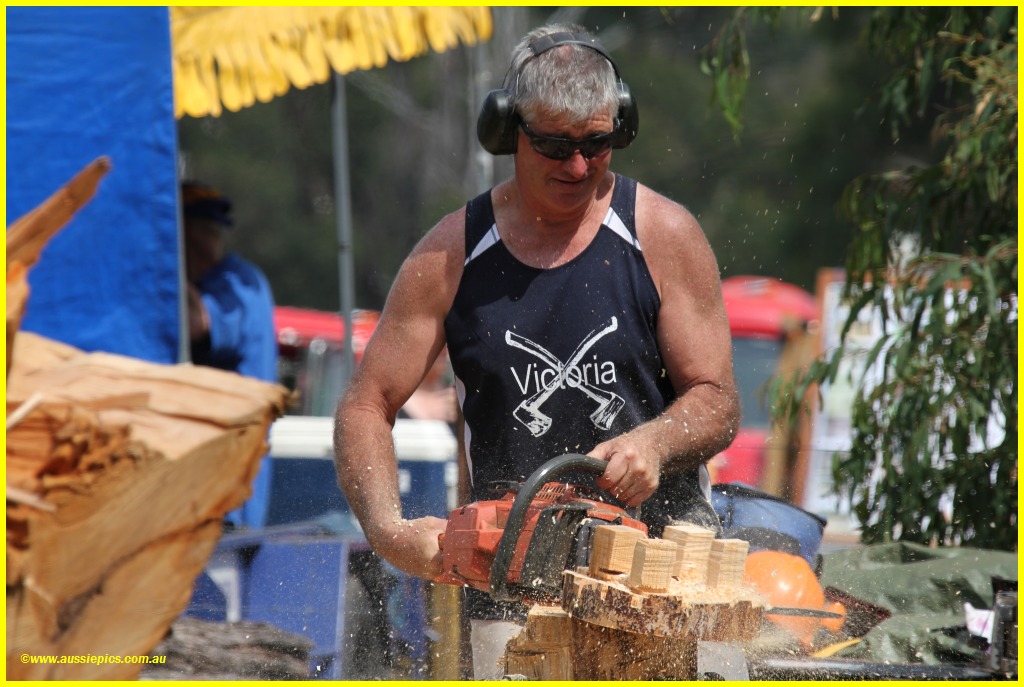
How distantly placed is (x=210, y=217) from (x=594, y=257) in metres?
3.63

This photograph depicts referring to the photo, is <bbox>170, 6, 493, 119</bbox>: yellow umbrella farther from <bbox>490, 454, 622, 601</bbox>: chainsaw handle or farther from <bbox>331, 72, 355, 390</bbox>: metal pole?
<bbox>490, 454, 622, 601</bbox>: chainsaw handle

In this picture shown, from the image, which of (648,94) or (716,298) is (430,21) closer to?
(716,298)

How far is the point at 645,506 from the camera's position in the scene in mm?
3400

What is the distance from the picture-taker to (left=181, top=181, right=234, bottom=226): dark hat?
6391 millimetres

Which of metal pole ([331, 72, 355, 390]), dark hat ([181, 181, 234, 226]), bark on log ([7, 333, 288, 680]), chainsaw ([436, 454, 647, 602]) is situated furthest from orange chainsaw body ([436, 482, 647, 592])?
metal pole ([331, 72, 355, 390])

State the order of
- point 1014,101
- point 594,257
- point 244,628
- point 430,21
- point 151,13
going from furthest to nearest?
1. point 430,21
2. point 151,13
3. point 1014,101
4. point 244,628
5. point 594,257

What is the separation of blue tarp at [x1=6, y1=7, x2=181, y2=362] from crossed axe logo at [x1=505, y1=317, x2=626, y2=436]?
7.68 ft

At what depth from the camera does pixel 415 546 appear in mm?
2938

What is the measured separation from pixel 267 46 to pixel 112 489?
12.6 ft

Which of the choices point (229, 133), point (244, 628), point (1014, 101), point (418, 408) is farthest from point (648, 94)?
point (244, 628)

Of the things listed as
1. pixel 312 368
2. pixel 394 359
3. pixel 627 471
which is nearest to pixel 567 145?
pixel 394 359

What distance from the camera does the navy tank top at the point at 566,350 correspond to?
130 inches

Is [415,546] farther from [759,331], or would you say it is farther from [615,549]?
[759,331]

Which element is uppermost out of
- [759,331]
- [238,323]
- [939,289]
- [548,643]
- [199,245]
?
[759,331]
